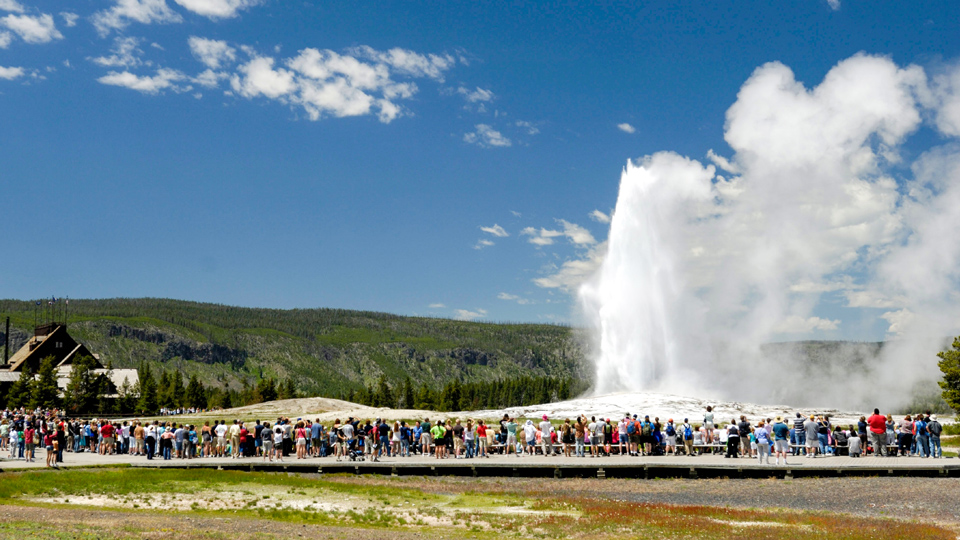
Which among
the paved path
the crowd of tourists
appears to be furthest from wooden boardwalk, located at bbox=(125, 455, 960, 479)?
the crowd of tourists

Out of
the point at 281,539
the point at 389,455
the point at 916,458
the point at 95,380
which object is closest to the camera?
the point at 281,539

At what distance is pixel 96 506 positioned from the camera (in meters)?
21.3

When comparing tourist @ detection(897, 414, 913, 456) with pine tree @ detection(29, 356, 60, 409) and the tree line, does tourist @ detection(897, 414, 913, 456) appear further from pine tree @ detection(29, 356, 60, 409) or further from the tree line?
the tree line

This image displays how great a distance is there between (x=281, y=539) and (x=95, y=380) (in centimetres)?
9857

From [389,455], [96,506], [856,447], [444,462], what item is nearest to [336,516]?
[96,506]

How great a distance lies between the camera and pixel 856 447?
1218 inches

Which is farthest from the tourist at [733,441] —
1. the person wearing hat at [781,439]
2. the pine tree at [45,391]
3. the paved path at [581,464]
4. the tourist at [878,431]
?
the pine tree at [45,391]

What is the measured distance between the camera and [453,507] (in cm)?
2208

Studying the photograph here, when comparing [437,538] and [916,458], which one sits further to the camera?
[916,458]

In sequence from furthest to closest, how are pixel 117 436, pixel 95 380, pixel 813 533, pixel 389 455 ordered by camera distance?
pixel 95 380 → pixel 117 436 → pixel 389 455 → pixel 813 533

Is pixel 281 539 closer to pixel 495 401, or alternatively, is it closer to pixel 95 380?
pixel 95 380

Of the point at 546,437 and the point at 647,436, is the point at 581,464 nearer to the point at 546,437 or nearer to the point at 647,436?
the point at 546,437

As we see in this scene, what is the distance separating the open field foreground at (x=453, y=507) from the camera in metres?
17.4

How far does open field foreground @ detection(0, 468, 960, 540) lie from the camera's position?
17375 millimetres
